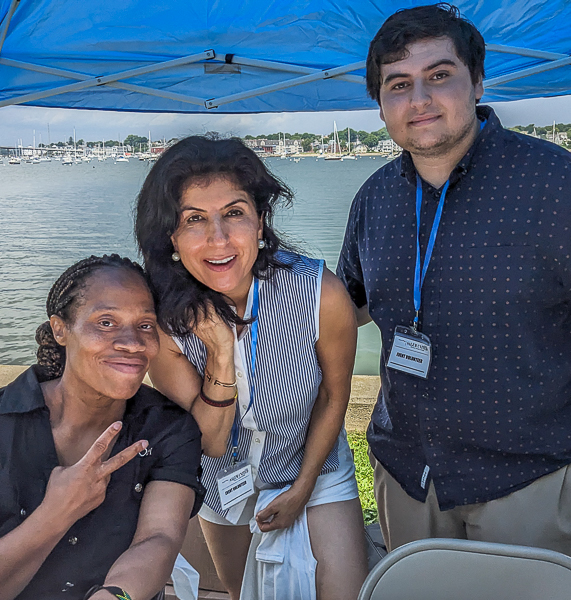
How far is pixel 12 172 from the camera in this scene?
57.5 m

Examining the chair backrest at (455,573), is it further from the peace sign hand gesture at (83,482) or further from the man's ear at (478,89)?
the man's ear at (478,89)

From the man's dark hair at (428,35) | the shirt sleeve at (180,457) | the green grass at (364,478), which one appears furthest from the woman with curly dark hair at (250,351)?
the green grass at (364,478)

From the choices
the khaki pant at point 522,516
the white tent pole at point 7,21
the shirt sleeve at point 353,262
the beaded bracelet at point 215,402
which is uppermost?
the white tent pole at point 7,21

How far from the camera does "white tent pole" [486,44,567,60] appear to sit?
336 centimetres

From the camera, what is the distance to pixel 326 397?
2.28 m

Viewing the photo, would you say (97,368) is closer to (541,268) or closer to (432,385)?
(432,385)

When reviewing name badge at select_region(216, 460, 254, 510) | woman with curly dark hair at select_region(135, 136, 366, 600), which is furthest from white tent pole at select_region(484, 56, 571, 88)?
name badge at select_region(216, 460, 254, 510)

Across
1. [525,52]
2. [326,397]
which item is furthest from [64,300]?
[525,52]

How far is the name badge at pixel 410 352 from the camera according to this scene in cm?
206

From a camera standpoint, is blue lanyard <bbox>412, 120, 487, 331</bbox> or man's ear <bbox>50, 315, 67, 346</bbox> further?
blue lanyard <bbox>412, 120, 487, 331</bbox>

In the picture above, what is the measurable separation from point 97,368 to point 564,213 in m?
1.47

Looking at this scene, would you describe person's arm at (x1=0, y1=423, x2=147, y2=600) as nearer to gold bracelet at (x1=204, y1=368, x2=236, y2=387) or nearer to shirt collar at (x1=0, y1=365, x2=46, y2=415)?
shirt collar at (x1=0, y1=365, x2=46, y2=415)

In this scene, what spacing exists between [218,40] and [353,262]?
1.65 metres

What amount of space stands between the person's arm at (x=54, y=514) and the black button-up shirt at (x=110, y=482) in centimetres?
7
